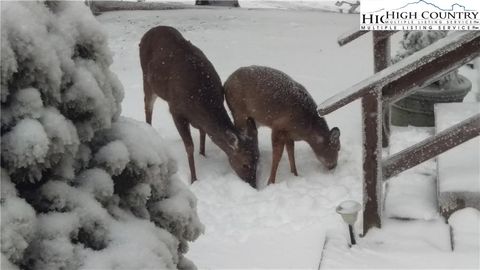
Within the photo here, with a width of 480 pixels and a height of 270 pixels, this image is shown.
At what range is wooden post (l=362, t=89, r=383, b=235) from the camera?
4.90m

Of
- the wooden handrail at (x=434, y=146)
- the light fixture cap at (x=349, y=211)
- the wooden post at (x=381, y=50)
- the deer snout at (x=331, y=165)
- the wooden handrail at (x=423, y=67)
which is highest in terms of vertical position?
the wooden handrail at (x=423, y=67)

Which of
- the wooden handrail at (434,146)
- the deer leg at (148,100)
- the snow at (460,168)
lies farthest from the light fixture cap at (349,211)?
Answer: the deer leg at (148,100)

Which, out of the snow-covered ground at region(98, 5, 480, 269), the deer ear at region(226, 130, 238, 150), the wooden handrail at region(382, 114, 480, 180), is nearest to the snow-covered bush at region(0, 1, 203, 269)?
the snow-covered ground at region(98, 5, 480, 269)

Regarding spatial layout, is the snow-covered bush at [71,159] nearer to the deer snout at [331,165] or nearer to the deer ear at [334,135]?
the deer ear at [334,135]

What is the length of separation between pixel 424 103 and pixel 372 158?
260 centimetres

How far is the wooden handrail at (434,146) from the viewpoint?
4867 millimetres

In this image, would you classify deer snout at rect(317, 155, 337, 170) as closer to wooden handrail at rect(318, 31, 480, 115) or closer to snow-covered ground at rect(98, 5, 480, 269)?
snow-covered ground at rect(98, 5, 480, 269)

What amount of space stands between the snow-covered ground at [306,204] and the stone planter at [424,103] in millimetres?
174

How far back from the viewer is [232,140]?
22.1 ft

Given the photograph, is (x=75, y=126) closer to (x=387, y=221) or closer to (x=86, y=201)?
(x=86, y=201)

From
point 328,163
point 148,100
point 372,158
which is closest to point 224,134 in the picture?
point 328,163

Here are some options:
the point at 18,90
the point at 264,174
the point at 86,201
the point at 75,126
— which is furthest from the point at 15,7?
the point at 264,174

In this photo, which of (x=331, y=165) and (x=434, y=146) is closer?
(x=434, y=146)

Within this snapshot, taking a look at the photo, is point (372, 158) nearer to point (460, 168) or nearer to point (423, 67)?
point (423, 67)
